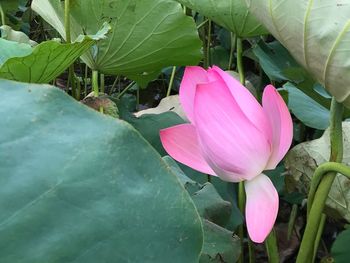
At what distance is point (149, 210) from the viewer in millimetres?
451

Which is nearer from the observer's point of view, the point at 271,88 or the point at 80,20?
the point at 271,88

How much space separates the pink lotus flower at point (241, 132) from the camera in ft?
1.86

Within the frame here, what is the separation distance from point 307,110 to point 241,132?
2.12 feet

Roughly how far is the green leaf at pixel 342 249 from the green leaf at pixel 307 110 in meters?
0.19

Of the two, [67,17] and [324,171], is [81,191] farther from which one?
[67,17]

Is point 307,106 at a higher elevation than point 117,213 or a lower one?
lower

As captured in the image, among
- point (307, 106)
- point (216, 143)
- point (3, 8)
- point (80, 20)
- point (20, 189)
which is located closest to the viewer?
point (20, 189)

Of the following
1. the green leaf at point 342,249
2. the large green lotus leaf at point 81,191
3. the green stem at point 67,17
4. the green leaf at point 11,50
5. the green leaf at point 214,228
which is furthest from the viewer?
the green leaf at point 342,249

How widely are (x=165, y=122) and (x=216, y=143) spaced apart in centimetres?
59

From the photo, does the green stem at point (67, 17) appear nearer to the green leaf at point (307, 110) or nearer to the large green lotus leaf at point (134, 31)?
the large green lotus leaf at point (134, 31)

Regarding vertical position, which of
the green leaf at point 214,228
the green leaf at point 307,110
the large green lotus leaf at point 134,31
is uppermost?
the large green lotus leaf at point 134,31

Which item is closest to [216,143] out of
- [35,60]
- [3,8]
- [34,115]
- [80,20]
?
[34,115]

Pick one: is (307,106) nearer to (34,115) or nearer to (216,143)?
(216,143)

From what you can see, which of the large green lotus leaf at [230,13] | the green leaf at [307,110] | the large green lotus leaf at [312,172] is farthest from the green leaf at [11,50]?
the green leaf at [307,110]
